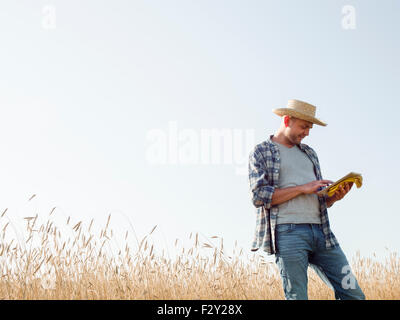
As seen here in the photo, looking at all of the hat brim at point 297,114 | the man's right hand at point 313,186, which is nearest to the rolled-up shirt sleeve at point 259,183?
the man's right hand at point 313,186

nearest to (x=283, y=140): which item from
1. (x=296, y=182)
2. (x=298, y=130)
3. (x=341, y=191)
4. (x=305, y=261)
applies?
(x=298, y=130)

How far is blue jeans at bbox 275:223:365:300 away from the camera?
321 centimetres

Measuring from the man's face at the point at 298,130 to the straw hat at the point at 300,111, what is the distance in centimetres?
4

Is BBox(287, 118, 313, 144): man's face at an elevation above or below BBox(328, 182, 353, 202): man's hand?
above

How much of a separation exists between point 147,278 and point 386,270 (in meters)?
4.06

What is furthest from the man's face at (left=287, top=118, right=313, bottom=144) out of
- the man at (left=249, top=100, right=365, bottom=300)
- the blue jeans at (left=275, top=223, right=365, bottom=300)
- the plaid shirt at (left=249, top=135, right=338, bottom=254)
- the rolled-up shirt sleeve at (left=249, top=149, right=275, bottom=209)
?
the blue jeans at (left=275, top=223, right=365, bottom=300)

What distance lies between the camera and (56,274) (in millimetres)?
4332

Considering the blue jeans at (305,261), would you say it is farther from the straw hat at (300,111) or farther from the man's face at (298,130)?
the straw hat at (300,111)

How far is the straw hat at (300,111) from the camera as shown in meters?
Result: 3.59

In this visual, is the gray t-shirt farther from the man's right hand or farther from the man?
the man's right hand

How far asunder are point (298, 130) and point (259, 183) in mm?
610

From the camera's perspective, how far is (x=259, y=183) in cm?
335

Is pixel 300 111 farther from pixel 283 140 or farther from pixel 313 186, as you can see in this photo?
pixel 313 186
